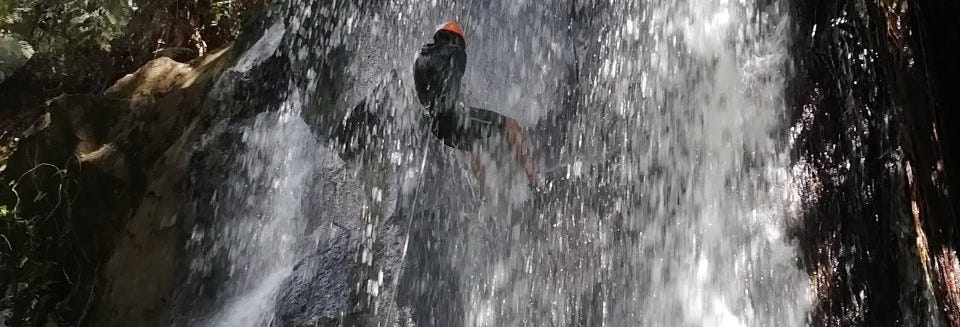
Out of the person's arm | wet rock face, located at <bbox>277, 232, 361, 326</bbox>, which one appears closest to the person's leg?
the person's arm

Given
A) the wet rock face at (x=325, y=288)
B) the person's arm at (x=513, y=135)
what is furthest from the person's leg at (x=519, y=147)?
the wet rock face at (x=325, y=288)

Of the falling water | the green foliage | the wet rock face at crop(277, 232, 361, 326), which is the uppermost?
the green foliage

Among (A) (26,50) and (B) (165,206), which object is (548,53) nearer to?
(B) (165,206)

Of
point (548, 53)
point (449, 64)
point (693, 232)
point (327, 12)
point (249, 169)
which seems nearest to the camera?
point (693, 232)

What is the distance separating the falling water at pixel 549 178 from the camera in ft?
11.8

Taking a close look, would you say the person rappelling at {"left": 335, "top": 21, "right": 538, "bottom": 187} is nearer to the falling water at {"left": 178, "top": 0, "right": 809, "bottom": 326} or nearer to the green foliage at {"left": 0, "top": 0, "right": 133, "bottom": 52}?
the falling water at {"left": 178, "top": 0, "right": 809, "bottom": 326}

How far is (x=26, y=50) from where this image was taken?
244 inches

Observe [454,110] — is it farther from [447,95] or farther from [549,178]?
[549,178]

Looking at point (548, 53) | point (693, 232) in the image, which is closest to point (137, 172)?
point (548, 53)

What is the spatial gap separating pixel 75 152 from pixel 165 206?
120 cm

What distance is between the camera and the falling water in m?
3.59

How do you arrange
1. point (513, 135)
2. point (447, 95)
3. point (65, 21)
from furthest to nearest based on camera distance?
point (65, 21) < point (513, 135) < point (447, 95)

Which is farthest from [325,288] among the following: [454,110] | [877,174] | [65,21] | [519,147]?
[65,21]

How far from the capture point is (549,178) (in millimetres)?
4703
